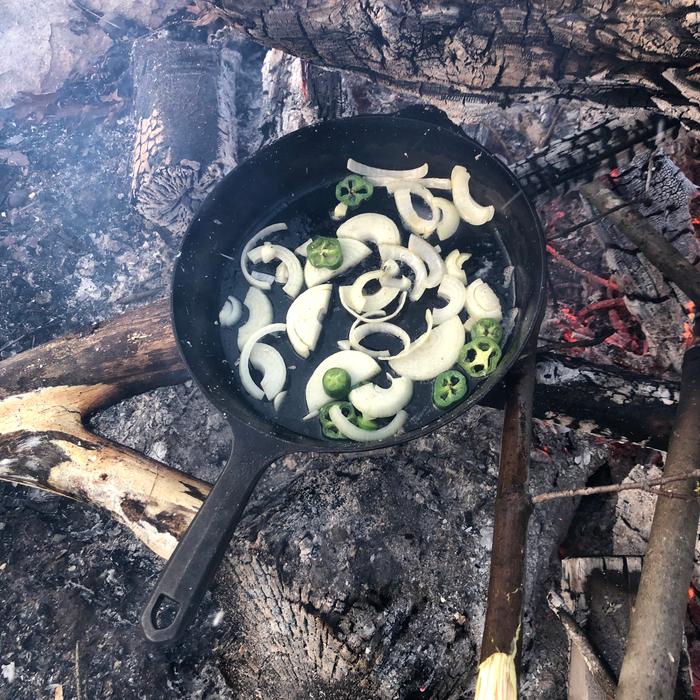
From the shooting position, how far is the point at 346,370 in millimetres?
3412

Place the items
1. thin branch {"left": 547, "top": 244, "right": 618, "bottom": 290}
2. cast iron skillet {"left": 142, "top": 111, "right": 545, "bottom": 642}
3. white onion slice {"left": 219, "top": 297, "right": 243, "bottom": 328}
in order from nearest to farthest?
cast iron skillet {"left": 142, "top": 111, "right": 545, "bottom": 642} → white onion slice {"left": 219, "top": 297, "right": 243, "bottom": 328} → thin branch {"left": 547, "top": 244, "right": 618, "bottom": 290}

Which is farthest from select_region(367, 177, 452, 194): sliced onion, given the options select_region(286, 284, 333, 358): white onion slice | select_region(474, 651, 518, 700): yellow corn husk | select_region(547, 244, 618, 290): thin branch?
select_region(474, 651, 518, 700): yellow corn husk

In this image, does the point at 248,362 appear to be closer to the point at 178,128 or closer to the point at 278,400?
the point at 278,400

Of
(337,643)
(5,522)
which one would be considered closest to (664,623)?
(337,643)

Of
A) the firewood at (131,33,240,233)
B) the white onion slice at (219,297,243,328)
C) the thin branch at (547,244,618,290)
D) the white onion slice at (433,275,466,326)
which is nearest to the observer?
the white onion slice at (433,275,466,326)

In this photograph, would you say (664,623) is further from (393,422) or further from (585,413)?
(393,422)

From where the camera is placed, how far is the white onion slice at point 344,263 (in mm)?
3779

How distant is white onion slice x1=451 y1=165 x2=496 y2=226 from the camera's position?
3723 mm

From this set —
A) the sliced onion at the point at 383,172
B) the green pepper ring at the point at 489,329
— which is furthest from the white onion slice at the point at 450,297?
the sliced onion at the point at 383,172

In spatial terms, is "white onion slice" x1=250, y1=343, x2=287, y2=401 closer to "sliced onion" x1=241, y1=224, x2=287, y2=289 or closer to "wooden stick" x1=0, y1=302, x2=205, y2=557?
"sliced onion" x1=241, y1=224, x2=287, y2=289

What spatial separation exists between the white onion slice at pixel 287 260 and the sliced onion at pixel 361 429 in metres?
1.02

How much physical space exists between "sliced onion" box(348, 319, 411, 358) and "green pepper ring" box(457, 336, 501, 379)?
1.28ft

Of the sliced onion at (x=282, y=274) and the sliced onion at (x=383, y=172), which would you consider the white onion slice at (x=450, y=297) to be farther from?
the sliced onion at (x=282, y=274)

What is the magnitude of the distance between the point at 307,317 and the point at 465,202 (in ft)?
4.68
